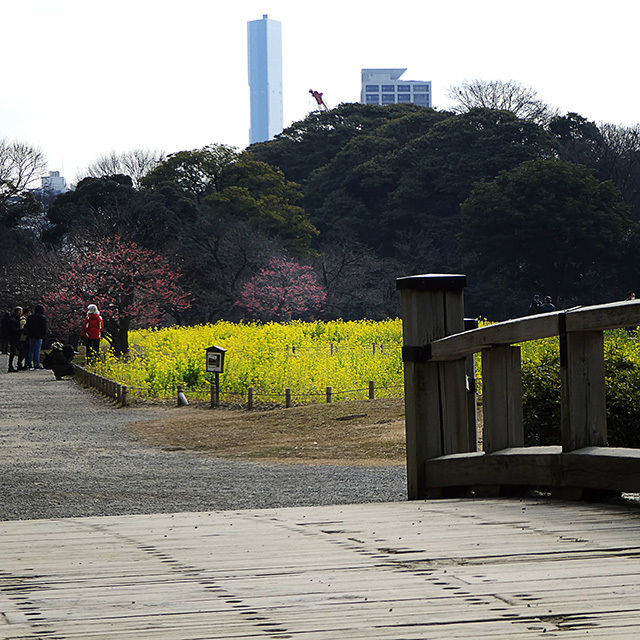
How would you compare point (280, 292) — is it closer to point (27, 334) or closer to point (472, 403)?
point (27, 334)

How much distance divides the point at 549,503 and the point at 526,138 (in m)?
53.3

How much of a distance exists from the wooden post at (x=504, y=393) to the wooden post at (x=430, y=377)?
0.45m

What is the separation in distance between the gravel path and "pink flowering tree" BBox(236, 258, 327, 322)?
2909 centimetres

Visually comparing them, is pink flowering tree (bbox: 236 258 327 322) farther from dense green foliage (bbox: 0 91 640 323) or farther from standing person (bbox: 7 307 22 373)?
standing person (bbox: 7 307 22 373)

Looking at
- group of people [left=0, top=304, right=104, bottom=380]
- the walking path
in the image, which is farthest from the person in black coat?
the walking path

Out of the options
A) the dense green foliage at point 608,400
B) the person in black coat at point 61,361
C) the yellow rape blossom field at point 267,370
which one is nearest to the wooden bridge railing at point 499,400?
the dense green foliage at point 608,400

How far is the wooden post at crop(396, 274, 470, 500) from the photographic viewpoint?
5648 millimetres

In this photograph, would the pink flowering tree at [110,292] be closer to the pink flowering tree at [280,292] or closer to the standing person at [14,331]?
the standing person at [14,331]

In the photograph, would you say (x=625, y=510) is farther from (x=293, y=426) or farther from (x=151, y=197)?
(x=151, y=197)

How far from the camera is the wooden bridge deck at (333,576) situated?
2492 millimetres

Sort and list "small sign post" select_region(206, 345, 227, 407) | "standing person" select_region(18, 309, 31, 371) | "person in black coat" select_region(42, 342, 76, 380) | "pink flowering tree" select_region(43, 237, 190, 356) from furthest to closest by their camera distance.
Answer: "pink flowering tree" select_region(43, 237, 190, 356), "standing person" select_region(18, 309, 31, 371), "person in black coat" select_region(42, 342, 76, 380), "small sign post" select_region(206, 345, 227, 407)

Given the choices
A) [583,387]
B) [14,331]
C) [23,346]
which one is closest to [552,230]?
[23,346]

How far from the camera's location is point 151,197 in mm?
47344

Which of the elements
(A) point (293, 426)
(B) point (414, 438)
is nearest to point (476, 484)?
(B) point (414, 438)
